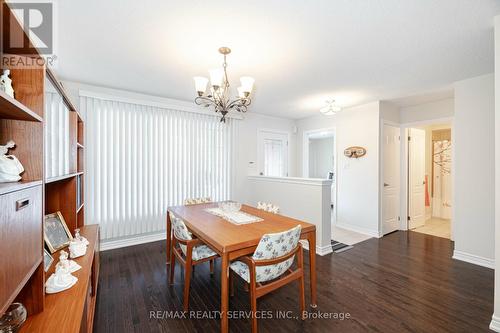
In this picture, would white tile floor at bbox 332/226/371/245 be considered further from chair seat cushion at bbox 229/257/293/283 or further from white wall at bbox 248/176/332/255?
chair seat cushion at bbox 229/257/293/283

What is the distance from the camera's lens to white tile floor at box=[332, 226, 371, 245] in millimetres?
3799

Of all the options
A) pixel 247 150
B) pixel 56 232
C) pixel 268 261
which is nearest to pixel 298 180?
pixel 247 150

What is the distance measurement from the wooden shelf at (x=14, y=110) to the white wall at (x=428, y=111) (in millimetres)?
5320

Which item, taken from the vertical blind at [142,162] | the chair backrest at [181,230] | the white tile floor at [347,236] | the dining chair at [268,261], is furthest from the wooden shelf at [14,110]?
the white tile floor at [347,236]

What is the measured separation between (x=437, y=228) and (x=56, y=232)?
20.3 feet

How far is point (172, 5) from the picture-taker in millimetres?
1624

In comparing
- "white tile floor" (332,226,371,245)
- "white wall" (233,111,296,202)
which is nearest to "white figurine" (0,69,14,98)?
"white wall" (233,111,296,202)

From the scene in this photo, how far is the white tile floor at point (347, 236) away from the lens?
3.80 m

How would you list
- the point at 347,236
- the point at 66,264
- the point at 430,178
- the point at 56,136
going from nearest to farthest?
the point at 66,264 → the point at 56,136 → the point at 347,236 → the point at 430,178

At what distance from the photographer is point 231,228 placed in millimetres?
2012

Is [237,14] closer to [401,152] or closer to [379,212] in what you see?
[379,212]

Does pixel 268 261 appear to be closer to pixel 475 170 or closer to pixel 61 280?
pixel 61 280

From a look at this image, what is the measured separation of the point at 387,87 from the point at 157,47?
320 cm

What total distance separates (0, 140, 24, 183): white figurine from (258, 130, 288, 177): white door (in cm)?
432
